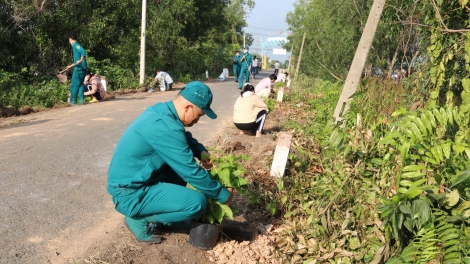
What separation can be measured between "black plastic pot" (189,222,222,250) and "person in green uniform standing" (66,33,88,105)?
9001mm

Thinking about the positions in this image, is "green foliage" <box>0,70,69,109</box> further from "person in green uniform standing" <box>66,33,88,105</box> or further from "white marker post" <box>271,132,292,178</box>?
"white marker post" <box>271,132,292,178</box>

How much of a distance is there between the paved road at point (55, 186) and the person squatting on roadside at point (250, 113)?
0.75 metres

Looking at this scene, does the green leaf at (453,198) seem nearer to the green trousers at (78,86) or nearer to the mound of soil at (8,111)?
the mound of soil at (8,111)

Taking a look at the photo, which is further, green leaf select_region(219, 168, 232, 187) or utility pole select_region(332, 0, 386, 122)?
utility pole select_region(332, 0, 386, 122)

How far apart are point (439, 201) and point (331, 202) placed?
113 centimetres

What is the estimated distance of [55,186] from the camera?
4980mm

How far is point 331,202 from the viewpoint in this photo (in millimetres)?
3910

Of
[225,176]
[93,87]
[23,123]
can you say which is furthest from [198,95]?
[93,87]

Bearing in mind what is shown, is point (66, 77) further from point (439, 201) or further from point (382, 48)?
point (439, 201)

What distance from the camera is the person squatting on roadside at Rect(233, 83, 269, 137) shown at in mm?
7727

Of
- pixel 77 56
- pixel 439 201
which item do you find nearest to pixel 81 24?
pixel 77 56

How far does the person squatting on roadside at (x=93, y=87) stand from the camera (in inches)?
489

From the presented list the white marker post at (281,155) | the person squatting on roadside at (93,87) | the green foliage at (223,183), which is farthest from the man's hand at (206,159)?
the person squatting on roadside at (93,87)

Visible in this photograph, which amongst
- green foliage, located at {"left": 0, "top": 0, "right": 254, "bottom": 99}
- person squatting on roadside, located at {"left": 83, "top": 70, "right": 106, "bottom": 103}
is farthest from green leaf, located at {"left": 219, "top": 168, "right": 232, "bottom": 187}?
green foliage, located at {"left": 0, "top": 0, "right": 254, "bottom": 99}
